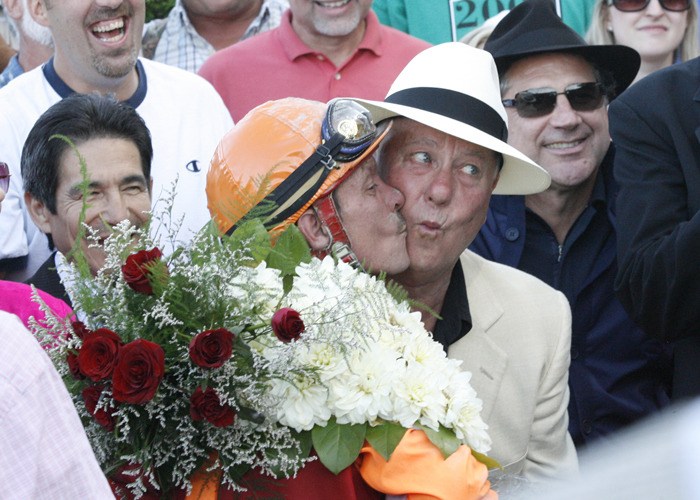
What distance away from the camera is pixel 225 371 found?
274 centimetres

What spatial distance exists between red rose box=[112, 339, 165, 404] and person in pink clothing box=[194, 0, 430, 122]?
3.12 m

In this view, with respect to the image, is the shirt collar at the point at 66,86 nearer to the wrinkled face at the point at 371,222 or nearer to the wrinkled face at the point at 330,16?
the wrinkled face at the point at 330,16

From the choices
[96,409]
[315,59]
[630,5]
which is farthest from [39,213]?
[630,5]

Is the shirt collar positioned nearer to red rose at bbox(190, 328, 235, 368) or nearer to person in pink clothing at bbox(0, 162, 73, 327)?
person in pink clothing at bbox(0, 162, 73, 327)

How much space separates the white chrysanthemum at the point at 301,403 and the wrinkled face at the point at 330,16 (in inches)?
126

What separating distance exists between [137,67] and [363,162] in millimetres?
1710

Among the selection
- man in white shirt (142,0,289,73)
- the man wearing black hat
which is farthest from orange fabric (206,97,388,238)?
man in white shirt (142,0,289,73)

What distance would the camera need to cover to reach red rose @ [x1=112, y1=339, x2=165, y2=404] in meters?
2.61

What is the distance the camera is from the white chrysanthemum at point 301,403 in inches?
112

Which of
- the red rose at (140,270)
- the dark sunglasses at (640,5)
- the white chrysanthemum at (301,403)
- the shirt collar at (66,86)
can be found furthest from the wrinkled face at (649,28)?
the red rose at (140,270)

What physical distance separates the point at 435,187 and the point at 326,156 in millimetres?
645

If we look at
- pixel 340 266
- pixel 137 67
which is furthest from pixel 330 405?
pixel 137 67

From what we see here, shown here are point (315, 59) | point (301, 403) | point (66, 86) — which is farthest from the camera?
point (315, 59)

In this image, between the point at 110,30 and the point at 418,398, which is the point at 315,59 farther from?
the point at 418,398
